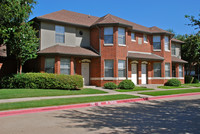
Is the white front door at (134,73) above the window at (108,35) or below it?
below

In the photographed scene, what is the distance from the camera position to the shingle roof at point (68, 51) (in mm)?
16773

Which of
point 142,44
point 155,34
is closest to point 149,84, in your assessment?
point 142,44

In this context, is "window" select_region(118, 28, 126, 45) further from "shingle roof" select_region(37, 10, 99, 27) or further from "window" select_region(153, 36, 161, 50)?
"window" select_region(153, 36, 161, 50)

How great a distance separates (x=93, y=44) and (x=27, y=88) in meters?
8.55

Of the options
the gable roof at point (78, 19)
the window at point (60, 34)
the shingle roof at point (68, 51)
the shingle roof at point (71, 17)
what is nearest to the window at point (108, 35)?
the gable roof at point (78, 19)

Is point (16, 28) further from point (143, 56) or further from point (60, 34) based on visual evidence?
point (143, 56)

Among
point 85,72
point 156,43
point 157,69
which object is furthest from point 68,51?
point 156,43

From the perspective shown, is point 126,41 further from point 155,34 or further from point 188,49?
point 188,49

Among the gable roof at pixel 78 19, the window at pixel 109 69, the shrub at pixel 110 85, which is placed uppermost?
the gable roof at pixel 78 19

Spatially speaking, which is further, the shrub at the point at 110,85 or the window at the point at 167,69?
the window at the point at 167,69

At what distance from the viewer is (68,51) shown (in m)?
17.4

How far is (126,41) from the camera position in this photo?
64.6ft

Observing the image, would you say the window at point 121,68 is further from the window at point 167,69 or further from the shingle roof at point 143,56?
the window at point 167,69

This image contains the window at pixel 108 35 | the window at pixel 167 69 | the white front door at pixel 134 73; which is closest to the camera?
the window at pixel 108 35
